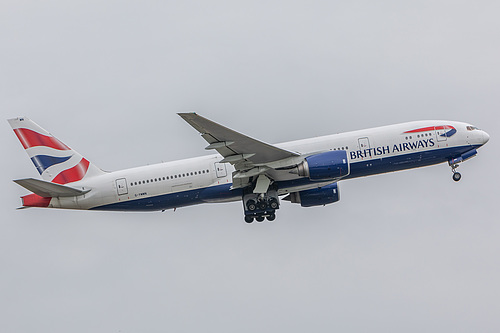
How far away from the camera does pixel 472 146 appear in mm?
51000

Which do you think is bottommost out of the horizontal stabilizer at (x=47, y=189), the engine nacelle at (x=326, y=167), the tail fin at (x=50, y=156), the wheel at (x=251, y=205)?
the wheel at (x=251, y=205)

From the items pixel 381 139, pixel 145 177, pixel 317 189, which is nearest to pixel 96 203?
pixel 145 177

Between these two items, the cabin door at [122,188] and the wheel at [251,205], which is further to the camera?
the cabin door at [122,188]

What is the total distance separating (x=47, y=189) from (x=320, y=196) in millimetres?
17641

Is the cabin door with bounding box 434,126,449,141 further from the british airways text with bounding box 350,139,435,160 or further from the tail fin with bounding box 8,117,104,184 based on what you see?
the tail fin with bounding box 8,117,104,184

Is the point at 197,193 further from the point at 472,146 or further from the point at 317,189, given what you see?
the point at 472,146

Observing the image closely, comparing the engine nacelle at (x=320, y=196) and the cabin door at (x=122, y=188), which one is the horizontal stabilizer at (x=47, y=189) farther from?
the engine nacelle at (x=320, y=196)

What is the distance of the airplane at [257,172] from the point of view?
48.6 meters

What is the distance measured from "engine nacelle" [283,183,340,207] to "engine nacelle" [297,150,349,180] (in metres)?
4.47

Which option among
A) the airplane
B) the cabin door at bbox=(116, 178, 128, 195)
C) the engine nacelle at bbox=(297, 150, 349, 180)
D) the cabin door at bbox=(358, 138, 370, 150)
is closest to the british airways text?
the airplane

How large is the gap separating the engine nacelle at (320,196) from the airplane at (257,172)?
9 cm

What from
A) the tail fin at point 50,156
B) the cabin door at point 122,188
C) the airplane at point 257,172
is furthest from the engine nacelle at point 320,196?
the tail fin at point 50,156

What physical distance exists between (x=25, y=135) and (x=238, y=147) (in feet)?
51.0

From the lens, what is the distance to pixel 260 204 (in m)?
50.0
